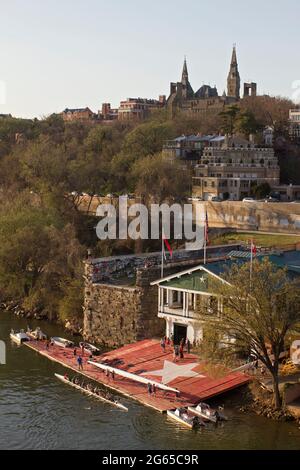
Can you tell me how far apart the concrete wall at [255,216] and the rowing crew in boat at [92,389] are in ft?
113

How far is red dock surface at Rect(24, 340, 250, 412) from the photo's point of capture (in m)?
29.3

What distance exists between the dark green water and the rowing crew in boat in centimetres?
45

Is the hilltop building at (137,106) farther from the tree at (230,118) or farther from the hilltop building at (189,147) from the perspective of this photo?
the hilltop building at (189,147)

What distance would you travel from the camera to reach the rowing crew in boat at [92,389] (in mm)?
29778

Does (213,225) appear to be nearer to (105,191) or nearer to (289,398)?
(105,191)

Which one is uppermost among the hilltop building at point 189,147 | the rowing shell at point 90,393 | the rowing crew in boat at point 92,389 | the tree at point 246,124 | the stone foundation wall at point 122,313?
the tree at point 246,124

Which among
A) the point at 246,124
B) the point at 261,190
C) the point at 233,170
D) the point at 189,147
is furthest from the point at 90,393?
the point at 246,124

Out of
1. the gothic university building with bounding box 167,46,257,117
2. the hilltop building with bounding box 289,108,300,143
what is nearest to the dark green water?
the hilltop building with bounding box 289,108,300,143

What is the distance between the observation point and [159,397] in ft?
97.2

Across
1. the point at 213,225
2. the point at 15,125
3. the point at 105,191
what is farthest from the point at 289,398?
the point at 15,125

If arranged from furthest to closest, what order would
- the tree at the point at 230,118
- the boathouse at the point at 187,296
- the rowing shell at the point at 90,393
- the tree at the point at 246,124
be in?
the tree at the point at 230,118 < the tree at the point at 246,124 < the boathouse at the point at 187,296 < the rowing shell at the point at 90,393

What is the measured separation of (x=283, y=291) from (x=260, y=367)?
16.6ft

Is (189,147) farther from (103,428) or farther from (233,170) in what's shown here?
(103,428)

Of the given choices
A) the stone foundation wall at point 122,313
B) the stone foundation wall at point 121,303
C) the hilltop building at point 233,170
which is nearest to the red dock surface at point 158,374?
the stone foundation wall at point 122,313
